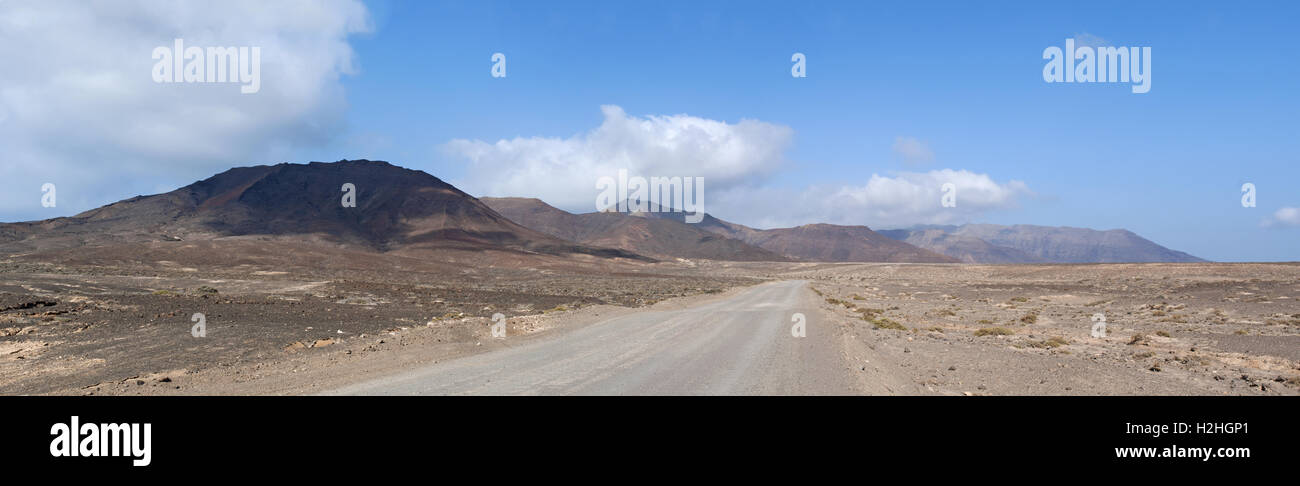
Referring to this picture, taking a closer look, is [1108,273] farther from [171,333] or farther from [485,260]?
[485,260]

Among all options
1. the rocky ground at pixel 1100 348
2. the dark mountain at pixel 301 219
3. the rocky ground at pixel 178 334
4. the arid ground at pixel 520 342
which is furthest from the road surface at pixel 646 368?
the dark mountain at pixel 301 219

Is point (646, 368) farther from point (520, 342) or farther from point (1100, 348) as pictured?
point (1100, 348)

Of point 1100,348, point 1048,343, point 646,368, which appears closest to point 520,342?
point 646,368

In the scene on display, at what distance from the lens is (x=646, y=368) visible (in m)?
12.5

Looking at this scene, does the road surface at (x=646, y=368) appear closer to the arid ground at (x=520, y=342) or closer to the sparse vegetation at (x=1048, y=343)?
the arid ground at (x=520, y=342)

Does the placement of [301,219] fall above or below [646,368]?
above

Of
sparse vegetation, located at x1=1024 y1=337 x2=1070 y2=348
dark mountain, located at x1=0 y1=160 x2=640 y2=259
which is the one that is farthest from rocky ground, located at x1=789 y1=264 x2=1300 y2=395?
dark mountain, located at x1=0 y1=160 x2=640 y2=259

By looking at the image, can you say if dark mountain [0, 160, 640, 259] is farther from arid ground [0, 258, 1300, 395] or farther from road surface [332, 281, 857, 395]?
road surface [332, 281, 857, 395]

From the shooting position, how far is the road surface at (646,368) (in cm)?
999

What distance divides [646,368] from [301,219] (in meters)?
178

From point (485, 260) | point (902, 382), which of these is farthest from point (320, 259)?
point (902, 382)

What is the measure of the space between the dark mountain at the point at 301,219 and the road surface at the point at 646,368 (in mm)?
134952
